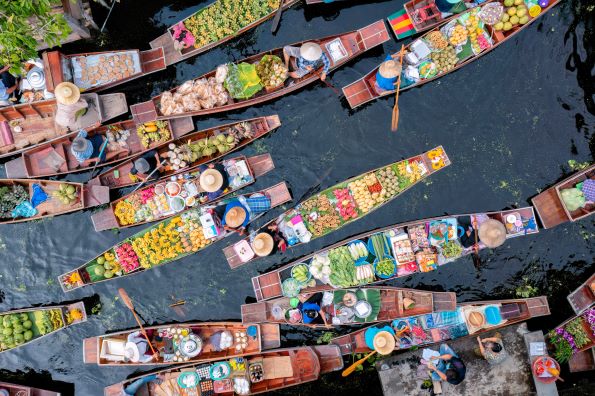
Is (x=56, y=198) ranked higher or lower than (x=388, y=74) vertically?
lower

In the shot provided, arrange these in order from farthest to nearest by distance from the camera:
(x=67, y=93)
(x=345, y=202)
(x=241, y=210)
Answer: (x=345, y=202)
(x=241, y=210)
(x=67, y=93)

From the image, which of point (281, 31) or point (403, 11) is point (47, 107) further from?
point (403, 11)

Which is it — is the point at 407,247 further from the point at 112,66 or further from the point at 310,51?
the point at 112,66

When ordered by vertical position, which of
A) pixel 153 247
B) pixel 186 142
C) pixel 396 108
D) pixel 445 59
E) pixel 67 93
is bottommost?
pixel 153 247

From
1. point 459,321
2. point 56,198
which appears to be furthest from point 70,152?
point 459,321

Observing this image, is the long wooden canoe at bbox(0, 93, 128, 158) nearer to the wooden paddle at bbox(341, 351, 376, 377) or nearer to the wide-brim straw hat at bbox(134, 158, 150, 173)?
the wide-brim straw hat at bbox(134, 158, 150, 173)

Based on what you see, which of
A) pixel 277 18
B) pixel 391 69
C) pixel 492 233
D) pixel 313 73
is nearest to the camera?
pixel 492 233

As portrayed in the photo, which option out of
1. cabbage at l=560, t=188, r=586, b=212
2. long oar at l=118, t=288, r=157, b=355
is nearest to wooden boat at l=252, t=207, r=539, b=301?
cabbage at l=560, t=188, r=586, b=212

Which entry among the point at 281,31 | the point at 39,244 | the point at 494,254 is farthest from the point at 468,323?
the point at 39,244
